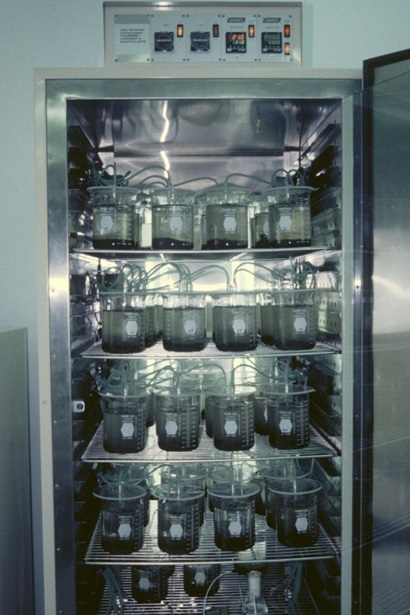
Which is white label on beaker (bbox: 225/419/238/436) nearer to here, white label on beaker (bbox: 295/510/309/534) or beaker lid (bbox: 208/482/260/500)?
beaker lid (bbox: 208/482/260/500)

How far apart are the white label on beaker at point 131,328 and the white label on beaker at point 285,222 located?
1.99 feet

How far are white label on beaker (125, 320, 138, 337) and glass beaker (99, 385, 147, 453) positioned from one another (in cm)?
22

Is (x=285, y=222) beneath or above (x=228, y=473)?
above

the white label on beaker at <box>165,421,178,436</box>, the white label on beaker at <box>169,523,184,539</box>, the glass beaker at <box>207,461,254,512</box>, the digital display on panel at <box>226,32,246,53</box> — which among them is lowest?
the white label on beaker at <box>169,523,184,539</box>

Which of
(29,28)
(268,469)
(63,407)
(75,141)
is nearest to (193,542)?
(268,469)

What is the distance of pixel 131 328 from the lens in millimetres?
1846

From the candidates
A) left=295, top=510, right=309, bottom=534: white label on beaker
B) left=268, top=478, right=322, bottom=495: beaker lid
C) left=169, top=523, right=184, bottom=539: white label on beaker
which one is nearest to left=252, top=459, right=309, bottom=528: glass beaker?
left=268, top=478, right=322, bottom=495: beaker lid

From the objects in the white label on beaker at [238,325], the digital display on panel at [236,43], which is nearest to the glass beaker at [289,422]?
the white label on beaker at [238,325]

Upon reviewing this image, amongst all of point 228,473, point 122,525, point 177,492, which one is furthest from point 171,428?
point 228,473

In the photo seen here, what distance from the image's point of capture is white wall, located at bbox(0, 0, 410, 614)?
2.48 metres

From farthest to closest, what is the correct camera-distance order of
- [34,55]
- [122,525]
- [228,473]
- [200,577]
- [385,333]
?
[34,55]
[228,473]
[200,577]
[122,525]
[385,333]

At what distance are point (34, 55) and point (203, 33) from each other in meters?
0.91

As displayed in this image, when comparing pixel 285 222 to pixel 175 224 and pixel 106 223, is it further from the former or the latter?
pixel 106 223

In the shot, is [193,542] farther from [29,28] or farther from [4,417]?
[29,28]
